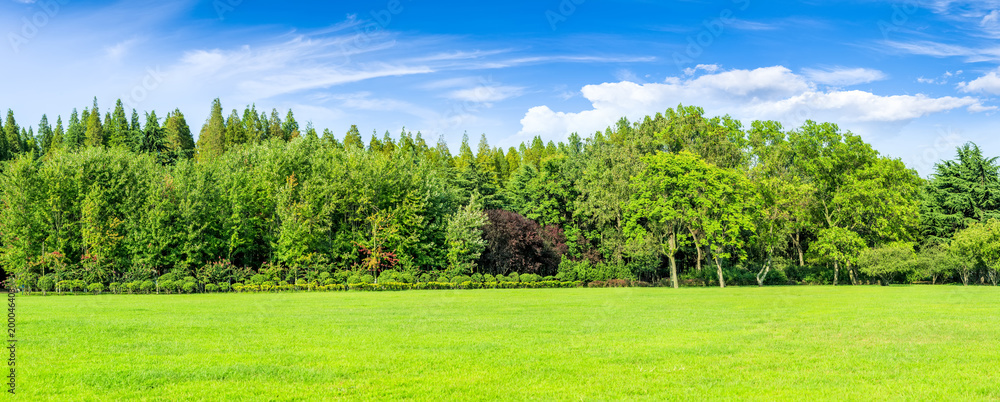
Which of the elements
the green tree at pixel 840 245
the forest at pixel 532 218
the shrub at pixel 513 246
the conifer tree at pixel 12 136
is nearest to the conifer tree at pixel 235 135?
the conifer tree at pixel 12 136

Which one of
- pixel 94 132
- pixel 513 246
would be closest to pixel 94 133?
pixel 94 132

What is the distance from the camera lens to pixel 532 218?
64.4 meters

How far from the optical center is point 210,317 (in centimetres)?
1833

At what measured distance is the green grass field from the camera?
8273 millimetres

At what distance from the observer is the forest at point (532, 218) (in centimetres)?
4428

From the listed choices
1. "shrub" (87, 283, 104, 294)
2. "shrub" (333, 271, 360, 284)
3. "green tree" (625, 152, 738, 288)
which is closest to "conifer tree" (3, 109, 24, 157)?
"shrub" (87, 283, 104, 294)

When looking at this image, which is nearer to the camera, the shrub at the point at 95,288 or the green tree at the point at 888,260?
the shrub at the point at 95,288

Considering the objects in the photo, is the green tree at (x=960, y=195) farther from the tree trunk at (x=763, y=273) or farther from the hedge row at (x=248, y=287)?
the hedge row at (x=248, y=287)

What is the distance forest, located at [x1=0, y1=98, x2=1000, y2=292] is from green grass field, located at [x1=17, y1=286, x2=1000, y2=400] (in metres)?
29.5

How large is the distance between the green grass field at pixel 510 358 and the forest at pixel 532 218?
29507mm

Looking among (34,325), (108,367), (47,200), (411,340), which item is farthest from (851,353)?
(47,200)

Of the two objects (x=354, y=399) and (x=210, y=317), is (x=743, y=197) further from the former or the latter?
(x=354, y=399)

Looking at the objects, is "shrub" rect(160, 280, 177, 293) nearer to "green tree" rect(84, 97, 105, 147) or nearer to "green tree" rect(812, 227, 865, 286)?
"green tree" rect(812, 227, 865, 286)

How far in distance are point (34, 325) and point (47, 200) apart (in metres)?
35.6
